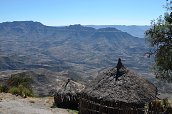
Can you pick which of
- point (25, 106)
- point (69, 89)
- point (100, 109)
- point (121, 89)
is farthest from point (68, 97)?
point (121, 89)

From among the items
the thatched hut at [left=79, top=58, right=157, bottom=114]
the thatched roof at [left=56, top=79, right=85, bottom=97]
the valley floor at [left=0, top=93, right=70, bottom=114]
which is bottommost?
the valley floor at [left=0, top=93, right=70, bottom=114]

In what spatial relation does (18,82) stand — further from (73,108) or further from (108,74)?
(108,74)

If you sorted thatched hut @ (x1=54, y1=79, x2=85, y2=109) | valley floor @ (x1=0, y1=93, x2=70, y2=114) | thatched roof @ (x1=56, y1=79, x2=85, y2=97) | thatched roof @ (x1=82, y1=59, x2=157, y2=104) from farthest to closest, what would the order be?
Result: thatched roof @ (x1=56, y1=79, x2=85, y2=97), thatched hut @ (x1=54, y1=79, x2=85, y2=109), valley floor @ (x1=0, y1=93, x2=70, y2=114), thatched roof @ (x1=82, y1=59, x2=157, y2=104)

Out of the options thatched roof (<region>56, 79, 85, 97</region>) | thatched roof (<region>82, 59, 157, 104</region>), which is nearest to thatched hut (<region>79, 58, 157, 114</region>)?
thatched roof (<region>82, 59, 157, 104</region>)

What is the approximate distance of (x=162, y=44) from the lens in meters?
28.3

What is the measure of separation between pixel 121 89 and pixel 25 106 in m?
10.4

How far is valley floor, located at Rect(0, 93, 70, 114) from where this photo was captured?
3141 cm

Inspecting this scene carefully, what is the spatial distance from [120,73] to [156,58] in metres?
3.66

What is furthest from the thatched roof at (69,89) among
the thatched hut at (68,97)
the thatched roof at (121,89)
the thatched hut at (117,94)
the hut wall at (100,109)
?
the hut wall at (100,109)

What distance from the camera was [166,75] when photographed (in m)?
29.0

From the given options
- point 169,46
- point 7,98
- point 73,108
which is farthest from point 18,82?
point 169,46

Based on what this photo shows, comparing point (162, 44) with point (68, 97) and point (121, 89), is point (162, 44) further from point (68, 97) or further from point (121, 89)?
point (68, 97)

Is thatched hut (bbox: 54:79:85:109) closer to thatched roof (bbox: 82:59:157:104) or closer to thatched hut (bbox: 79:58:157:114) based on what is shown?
thatched hut (bbox: 79:58:157:114)

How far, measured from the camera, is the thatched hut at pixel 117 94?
28.1 meters
